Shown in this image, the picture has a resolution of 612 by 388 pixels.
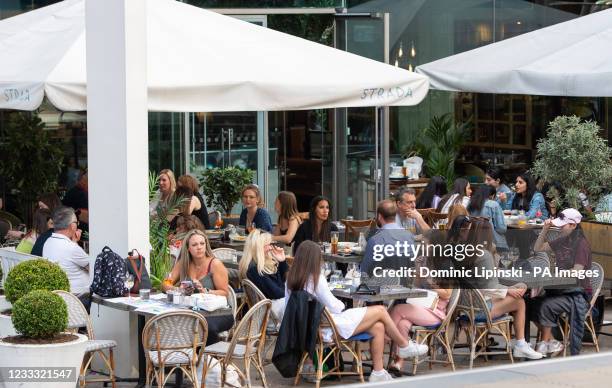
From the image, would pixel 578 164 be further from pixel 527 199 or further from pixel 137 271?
pixel 137 271

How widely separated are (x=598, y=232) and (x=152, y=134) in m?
8.40

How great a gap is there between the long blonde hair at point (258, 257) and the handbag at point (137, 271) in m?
0.98

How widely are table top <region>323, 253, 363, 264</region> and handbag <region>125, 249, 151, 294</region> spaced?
2950mm

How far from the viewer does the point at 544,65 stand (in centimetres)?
1305

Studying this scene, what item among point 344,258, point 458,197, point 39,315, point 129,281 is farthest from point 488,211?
point 39,315

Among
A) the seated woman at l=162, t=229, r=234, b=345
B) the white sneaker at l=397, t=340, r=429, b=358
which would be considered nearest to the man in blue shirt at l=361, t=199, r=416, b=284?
the white sneaker at l=397, t=340, r=429, b=358

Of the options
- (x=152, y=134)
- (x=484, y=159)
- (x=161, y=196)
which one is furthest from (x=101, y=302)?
(x=484, y=159)

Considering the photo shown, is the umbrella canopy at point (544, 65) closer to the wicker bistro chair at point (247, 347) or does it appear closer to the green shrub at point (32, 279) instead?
the wicker bistro chair at point (247, 347)

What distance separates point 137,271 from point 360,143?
988 cm

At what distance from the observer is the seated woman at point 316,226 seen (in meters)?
12.8

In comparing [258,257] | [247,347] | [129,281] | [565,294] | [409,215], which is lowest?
[247,347]

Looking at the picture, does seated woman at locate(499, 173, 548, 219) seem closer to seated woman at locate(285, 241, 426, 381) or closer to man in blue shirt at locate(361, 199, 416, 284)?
man in blue shirt at locate(361, 199, 416, 284)

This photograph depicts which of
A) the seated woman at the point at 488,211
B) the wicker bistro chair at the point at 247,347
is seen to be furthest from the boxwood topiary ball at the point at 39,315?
the seated woman at the point at 488,211

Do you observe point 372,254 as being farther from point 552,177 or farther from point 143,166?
point 552,177
